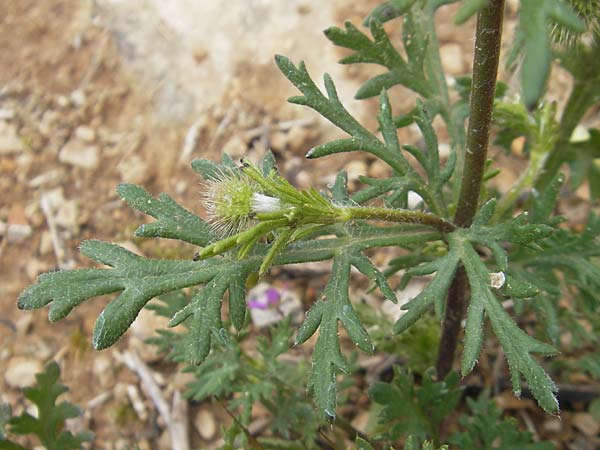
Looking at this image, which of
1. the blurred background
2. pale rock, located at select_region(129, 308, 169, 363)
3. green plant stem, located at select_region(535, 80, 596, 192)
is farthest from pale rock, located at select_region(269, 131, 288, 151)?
green plant stem, located at select_region(535, 80, 596, 192)

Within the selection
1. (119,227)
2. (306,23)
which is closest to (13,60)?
(119,227)

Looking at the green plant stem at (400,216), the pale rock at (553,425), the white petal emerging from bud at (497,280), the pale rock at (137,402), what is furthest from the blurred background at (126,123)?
the white petal emerging from bud at (497,280)

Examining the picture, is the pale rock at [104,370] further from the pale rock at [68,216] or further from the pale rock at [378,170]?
the pale rock at [378,170]

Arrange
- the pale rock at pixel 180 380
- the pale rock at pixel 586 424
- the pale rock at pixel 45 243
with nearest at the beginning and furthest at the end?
the pale rock at pixel 586 424
the pale rock at pixel 180 380
the pale rock at pixel 45 243

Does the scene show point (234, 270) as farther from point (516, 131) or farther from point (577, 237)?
point (516, 131)

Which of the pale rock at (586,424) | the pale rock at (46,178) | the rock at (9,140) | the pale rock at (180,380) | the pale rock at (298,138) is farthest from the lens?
the rock at (9,140)

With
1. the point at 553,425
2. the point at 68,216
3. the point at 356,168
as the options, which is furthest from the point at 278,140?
the point at 553,425

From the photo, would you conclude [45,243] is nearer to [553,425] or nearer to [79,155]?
[79,155]
